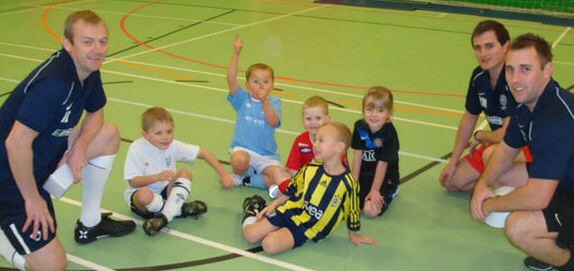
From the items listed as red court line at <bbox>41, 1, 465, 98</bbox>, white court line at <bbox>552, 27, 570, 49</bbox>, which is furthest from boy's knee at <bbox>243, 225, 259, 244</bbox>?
white court line at <bbox>552, 27, 570, 49</bbox>

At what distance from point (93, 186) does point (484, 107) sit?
102 inches

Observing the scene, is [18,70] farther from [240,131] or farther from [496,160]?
[496,160]

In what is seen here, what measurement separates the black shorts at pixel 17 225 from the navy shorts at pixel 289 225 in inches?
47.3

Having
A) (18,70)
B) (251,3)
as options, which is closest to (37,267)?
(18,70)

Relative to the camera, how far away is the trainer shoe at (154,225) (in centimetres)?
369

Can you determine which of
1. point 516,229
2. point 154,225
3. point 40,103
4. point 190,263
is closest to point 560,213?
point 516,229

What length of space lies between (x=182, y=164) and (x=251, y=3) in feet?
29.4

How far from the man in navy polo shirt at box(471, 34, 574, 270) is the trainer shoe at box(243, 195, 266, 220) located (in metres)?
1.28

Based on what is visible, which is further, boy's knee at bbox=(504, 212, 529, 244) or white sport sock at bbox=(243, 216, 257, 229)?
white sport sock at bbox=(243, 216, 257, 229)

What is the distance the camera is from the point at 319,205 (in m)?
3.55

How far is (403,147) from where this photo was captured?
522cm

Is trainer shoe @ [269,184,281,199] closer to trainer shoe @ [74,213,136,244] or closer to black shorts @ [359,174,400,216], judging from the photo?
black shorts @ [359,174,400,216]

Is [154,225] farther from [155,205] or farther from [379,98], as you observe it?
[379,98]

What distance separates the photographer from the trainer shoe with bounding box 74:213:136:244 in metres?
3.62
